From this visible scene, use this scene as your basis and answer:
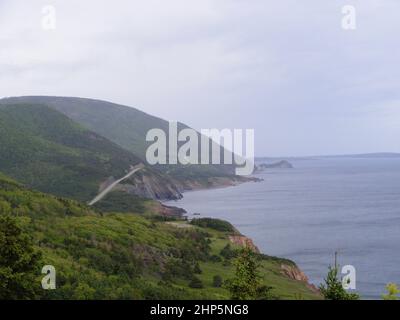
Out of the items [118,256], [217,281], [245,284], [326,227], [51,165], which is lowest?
[217,281]

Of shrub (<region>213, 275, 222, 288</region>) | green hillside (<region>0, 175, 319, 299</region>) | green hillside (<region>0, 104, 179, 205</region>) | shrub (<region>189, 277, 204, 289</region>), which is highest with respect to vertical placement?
green hillside (<region>0, 104, 179, 205</region>)

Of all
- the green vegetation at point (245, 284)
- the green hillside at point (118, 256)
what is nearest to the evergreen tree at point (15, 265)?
the green hillside at point (118, 256)

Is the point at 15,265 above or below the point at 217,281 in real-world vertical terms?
above

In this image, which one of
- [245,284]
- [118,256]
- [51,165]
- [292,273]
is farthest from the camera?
[51,165]

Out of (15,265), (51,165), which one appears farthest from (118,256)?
(51,165)

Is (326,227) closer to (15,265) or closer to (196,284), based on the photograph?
(196,284)

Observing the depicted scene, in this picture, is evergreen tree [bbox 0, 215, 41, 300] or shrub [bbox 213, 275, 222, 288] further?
shrub [bbox 213, 275, 222, 288]

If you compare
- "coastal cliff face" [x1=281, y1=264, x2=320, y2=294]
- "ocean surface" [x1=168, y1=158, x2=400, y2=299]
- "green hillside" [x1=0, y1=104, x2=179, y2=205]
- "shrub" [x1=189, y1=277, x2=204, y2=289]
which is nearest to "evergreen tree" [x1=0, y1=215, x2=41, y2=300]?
"shrub" [x1=189, y1=277, x2=204, y2=289]

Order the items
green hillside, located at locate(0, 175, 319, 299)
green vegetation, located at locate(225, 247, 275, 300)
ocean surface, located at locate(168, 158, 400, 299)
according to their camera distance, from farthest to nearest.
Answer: ocean surface, located at locate(168, 158, 400, 299)
green hillside, located at locate(0, 175, 319, 299)
green vegetation, located at locate(225, 247, 275, 300)

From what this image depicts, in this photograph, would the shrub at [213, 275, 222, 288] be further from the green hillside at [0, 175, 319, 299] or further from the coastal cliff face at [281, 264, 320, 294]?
the coastal cliff face at [281, 264, 320, 294]
